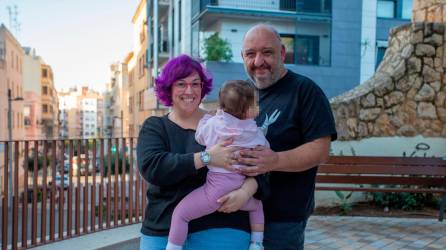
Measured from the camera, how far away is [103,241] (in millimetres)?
5012

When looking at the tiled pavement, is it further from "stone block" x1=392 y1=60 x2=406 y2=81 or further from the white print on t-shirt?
the white print on t-shirt

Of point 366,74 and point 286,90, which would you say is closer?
point 286,90

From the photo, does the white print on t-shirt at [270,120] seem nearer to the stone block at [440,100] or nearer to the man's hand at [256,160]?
the man's hand at [256,160]

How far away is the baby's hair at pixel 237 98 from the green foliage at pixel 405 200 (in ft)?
17.5

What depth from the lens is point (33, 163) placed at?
4941mm

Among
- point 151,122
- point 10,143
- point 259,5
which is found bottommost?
point 10,143

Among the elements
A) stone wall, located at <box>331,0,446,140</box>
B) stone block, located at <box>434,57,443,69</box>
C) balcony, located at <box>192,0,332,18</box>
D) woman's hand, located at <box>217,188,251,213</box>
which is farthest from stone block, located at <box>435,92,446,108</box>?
balcony, located at <box>192,0,332,18</box>

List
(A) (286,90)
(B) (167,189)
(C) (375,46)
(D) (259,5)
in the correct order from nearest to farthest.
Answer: (B) (167,189)
(A) (286,90)
(D) (259,5)
(C) (375,46)

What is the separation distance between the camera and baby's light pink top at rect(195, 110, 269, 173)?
194 centimetres

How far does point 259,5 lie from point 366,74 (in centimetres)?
536

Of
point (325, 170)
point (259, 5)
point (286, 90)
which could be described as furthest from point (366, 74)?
point (286, 90)

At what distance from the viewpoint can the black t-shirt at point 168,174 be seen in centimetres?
189

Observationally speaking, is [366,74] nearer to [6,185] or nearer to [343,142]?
[343,142]

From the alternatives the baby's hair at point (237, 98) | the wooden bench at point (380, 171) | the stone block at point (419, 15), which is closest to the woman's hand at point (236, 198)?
the baby's hair at point (237, 98)
